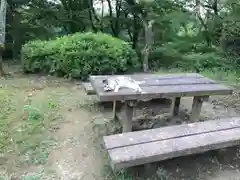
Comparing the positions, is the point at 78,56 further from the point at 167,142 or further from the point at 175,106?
the point at 167,142

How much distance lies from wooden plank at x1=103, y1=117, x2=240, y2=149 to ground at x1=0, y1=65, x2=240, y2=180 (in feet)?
1.04

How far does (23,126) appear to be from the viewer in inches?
134

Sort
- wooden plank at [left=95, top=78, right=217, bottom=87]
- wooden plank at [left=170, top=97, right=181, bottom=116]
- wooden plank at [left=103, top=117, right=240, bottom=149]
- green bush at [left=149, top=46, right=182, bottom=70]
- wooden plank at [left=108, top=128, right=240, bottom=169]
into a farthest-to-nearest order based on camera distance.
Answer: green bush at [left=149, top=46, right=182, bottom=70] < wooden plank at [left=170, top=97, right=181, bottom=116] < wooden plank at [left=95, top=78, right=217, bottom=87] < wooden plank at [left=103, top=117, right=240, bottom=149] < wooden plank at [left=108, top=128, right=240, bottom=169]

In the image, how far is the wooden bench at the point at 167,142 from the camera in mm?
2334

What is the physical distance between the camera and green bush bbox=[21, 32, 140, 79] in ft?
17.9

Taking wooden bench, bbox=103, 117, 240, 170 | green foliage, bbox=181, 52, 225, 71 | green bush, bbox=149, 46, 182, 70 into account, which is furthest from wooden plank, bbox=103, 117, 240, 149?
green bush, bbox=149, 46, 182, 70

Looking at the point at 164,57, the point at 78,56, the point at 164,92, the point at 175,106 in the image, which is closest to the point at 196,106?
the point at 175,106

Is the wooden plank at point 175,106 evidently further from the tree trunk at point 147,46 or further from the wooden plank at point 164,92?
the tree trunk at point 147,46

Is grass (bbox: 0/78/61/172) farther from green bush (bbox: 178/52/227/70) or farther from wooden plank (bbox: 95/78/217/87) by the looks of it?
green bush (bbox: 178/52/227/70)

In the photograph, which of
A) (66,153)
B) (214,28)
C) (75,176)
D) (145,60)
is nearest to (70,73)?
(145,60)

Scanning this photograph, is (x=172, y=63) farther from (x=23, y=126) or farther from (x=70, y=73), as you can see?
(x=23, y=126)

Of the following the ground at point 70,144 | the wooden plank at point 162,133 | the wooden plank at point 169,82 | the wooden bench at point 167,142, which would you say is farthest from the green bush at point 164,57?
the wooden bench at point 167,142

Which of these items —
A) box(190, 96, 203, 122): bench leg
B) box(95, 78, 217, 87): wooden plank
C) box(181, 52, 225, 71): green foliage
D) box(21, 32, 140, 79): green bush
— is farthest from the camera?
box(181, 52, 225, 71): green foliage

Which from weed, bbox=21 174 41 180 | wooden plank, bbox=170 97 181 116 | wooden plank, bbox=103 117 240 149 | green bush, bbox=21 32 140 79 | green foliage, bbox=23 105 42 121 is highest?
green bush, bbox=21 32 140 79
